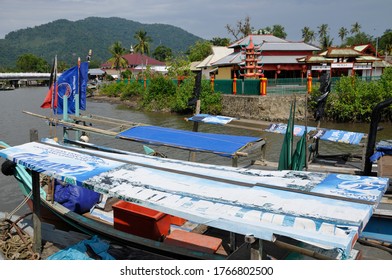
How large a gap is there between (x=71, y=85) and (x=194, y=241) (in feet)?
26.7

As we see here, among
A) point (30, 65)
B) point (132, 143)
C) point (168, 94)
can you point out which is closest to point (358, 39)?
point (168, 94)

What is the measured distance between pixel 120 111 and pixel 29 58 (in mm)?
93544

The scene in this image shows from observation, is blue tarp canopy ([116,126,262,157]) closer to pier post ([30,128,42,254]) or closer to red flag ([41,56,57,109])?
pier post ([30,128,42,254])

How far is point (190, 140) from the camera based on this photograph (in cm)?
962

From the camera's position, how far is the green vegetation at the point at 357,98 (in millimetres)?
23453

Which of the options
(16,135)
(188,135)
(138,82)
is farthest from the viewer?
(138,82)

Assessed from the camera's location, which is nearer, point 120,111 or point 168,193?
point 168,193

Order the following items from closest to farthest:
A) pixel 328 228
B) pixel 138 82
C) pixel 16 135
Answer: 1. pixel 328 228
2. pixel 16 135
3. pixel 138 82

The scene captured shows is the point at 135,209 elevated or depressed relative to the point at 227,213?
depressed

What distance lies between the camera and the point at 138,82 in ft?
133

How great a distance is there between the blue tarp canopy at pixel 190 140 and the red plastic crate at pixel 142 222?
208cm

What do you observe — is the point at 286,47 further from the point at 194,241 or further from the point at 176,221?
the point at 194,241

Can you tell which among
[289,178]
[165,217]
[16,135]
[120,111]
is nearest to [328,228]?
[289,178]
